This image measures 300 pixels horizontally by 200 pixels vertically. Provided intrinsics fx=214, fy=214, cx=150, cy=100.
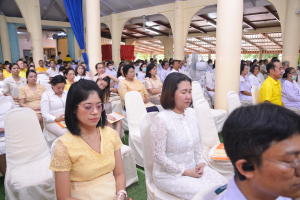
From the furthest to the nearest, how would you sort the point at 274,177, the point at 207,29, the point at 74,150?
the point at 207,29 → the point at 74,150 → the point at 274,177

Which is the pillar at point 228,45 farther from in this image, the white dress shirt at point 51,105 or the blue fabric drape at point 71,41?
the blue fabric drape at point 71,41

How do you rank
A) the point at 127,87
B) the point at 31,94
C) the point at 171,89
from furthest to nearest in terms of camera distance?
the point at 127,87, the point at 31,94, the point at 171,89

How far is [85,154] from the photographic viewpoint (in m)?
1.34

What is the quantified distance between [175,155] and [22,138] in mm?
1510

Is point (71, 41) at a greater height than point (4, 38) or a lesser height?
greater

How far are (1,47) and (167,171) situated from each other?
13244 millimetres

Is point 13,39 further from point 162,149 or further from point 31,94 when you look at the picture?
point 162,149

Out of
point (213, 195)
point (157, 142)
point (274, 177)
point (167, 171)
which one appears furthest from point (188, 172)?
point (274, 177)

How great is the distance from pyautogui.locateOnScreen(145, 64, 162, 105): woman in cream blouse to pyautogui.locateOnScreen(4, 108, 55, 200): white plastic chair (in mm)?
2816

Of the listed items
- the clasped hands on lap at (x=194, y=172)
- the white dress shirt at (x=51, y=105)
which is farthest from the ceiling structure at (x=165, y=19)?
the clasped hands on lap at (x=194, y=172)

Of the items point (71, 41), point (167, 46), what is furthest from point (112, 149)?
point (167, 46)

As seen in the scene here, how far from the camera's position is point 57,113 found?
10.4ft

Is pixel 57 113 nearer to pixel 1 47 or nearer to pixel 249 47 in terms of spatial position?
pixel 1 47

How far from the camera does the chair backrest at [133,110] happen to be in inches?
120
